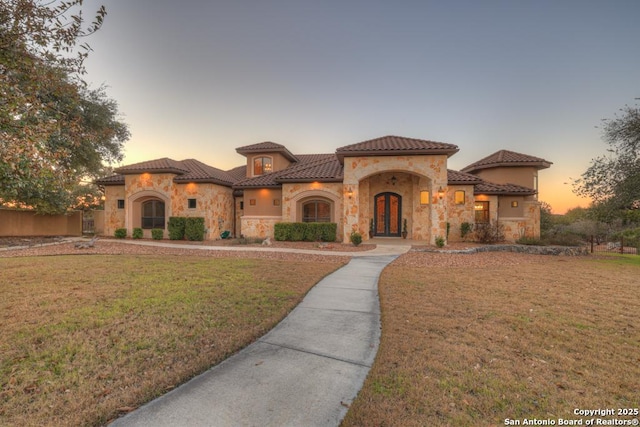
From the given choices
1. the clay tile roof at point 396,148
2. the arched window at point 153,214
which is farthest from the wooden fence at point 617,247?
the arched window at point 153,214

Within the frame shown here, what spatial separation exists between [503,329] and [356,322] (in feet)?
7.83

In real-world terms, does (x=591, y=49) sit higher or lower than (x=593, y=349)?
higher

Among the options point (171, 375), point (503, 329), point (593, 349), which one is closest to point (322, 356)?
point (171, 375)

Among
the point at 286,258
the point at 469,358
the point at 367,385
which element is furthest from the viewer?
the point at 286,258

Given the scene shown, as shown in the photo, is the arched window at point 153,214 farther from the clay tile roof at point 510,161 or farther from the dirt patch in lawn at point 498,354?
the clay tile roof at point 510,161

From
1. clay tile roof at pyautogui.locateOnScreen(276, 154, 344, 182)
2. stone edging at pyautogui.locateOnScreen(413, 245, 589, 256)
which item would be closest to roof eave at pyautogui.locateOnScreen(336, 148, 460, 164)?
clay tile roof at pyautogui.locateOnScreen(276, 154, 344, 182)

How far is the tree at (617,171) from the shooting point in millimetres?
11828

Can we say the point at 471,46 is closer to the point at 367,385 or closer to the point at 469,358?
the point at 469,358

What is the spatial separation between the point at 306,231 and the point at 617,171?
1600cm

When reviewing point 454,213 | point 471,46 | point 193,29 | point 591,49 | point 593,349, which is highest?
point 193,29

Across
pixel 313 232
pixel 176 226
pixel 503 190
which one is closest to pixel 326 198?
pixel 313 232

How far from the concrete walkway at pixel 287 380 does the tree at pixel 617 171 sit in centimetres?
1518

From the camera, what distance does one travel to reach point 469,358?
326cm

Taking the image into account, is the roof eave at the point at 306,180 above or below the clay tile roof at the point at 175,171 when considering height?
below
